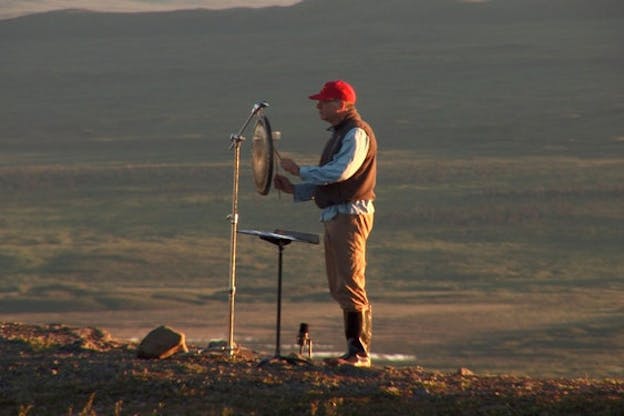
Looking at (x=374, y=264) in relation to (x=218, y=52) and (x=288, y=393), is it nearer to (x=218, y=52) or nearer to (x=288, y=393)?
(x=288, y=393)

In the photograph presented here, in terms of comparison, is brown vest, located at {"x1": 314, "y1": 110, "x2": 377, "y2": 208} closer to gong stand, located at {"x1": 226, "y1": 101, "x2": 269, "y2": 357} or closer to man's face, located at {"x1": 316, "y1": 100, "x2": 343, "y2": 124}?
man's face, located at {"x1": 316, "y1": 100, "x2": 343, "y2": 124}

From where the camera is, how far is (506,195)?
115 feet

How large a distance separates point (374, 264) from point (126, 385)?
62.7 ft

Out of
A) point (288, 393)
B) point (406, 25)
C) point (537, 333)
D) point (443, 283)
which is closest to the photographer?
point (288, 393)

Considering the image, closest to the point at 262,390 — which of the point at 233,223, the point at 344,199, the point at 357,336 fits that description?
the point at 357,336

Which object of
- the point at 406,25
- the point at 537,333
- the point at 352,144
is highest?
the point at 406,25

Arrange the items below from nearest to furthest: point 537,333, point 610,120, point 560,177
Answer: point 537,333, point 560,177, point 610,120

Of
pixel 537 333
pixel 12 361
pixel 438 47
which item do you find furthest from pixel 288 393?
pixel 438 47

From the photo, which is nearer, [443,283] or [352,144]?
[352,144]

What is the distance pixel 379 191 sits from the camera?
36.3 m

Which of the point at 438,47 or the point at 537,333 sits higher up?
the point at 438,47

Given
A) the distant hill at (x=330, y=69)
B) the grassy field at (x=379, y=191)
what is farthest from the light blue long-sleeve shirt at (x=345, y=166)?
the distant hill at (x=330, y=69)

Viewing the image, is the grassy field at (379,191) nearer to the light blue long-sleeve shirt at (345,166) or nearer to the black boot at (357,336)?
the black boot at (357,336)

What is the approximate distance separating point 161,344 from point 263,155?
4.28 ft
